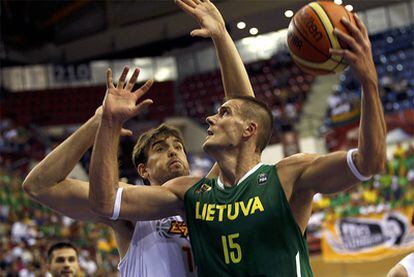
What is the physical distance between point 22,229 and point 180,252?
1010cm

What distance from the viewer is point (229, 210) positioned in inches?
108

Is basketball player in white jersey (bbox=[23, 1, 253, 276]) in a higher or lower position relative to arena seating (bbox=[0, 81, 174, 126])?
lower

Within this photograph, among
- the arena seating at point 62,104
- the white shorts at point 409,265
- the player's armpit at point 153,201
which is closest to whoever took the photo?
the player's armpit at point 153,201

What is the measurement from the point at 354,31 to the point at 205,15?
118 centimetres

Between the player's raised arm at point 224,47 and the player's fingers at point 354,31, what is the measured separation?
106cm

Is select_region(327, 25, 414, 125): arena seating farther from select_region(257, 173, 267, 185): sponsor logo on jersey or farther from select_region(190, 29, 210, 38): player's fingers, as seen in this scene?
select_region(257, 173, 267, 185): sponsor logo on jersey

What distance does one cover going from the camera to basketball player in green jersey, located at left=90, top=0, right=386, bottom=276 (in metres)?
2.52

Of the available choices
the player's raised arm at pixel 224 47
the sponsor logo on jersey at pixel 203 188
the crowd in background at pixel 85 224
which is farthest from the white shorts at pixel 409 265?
the crowd in background at pixel 85 224

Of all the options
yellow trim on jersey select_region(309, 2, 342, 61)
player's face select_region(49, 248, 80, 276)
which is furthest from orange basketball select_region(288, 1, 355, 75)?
player's face select_region(49, 248, 80, 276)

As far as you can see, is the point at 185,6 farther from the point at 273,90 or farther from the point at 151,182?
the point at 273,90

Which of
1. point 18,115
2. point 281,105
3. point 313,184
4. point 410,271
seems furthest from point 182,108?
point 313,184

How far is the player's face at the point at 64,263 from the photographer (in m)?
4.57

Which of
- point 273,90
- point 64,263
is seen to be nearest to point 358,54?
point 64,263

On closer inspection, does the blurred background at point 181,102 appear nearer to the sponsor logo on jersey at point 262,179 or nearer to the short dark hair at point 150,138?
the short dark hair at point 150,138
